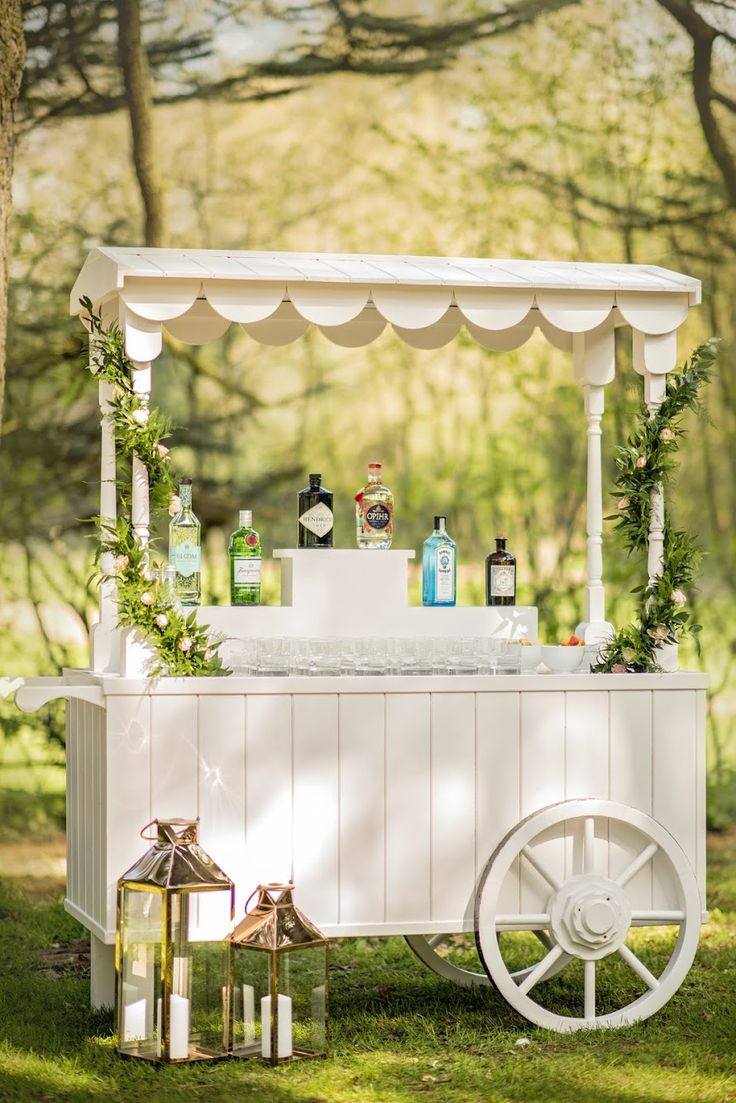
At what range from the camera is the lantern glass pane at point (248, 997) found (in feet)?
10.8

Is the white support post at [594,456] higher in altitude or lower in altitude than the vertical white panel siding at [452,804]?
higher

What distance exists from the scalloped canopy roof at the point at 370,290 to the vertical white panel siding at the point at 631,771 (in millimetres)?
934

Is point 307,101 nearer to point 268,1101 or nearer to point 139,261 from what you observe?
point 139,261

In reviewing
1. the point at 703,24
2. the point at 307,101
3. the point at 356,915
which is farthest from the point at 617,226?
the point at 356,915

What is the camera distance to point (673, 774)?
3654mm

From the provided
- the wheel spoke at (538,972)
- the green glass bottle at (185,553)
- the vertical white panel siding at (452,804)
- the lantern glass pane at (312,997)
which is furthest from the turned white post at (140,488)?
the wheel spoke at (538,972)

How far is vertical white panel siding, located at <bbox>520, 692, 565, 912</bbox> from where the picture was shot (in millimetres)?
3564

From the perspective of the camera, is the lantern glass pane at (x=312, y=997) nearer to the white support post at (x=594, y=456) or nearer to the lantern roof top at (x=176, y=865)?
the lantern roof top at (x=176, y=865)

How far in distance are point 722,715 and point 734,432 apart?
51.8 inches

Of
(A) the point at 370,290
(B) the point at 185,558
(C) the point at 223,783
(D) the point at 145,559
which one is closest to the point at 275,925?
(C) the point at 223,783

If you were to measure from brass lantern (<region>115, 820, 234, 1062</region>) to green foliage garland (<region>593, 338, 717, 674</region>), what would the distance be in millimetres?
1147

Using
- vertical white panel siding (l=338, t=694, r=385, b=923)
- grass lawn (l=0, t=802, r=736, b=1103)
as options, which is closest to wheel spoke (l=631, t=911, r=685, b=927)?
grass lawn (l=0, t=802, r=736, b=1103)

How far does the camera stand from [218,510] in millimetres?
6609

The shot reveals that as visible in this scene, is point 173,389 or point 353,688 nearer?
point 353,688
